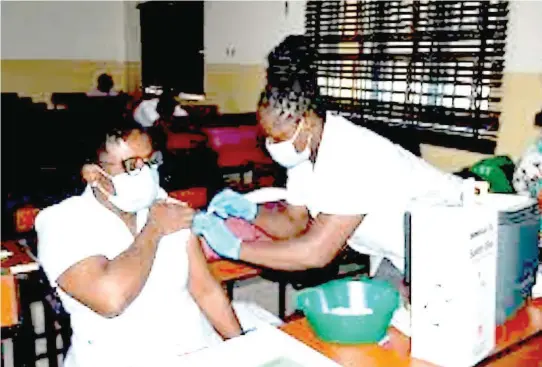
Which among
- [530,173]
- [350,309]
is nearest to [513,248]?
[350,309]

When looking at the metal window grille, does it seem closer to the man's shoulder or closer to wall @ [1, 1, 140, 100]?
the man's shoulder

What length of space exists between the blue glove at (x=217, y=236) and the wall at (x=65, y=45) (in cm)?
818

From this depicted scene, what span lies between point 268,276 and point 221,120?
129 inches

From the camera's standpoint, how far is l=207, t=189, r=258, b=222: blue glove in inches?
72.1

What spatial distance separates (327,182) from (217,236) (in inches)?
13.3

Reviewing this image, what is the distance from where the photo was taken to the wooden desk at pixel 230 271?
7.20 ft

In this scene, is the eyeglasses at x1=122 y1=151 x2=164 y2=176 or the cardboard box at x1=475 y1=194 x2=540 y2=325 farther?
the eyeglasses at x1=122 y1=151 x2=164 y2=176

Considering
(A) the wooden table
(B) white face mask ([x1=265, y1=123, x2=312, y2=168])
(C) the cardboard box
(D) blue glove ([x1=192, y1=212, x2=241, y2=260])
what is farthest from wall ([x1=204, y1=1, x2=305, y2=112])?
(C) the cardboard box

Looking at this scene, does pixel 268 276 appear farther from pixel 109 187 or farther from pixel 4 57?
pixel 4 57

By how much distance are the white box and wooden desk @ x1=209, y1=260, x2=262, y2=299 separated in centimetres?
101

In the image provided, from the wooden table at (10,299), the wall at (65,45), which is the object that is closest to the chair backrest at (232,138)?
the wooden table at (10,299)

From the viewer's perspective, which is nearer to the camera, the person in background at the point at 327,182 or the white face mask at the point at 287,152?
the person in background at the point at 327,182

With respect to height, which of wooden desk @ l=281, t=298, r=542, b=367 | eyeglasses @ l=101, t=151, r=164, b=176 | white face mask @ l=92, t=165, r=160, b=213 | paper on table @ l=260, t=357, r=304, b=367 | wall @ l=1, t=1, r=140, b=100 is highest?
wall @ l=1, t=1, r=140, b=100

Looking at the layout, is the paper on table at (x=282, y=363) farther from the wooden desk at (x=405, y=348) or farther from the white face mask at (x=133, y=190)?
the white face mask at (x=133, y=190)
